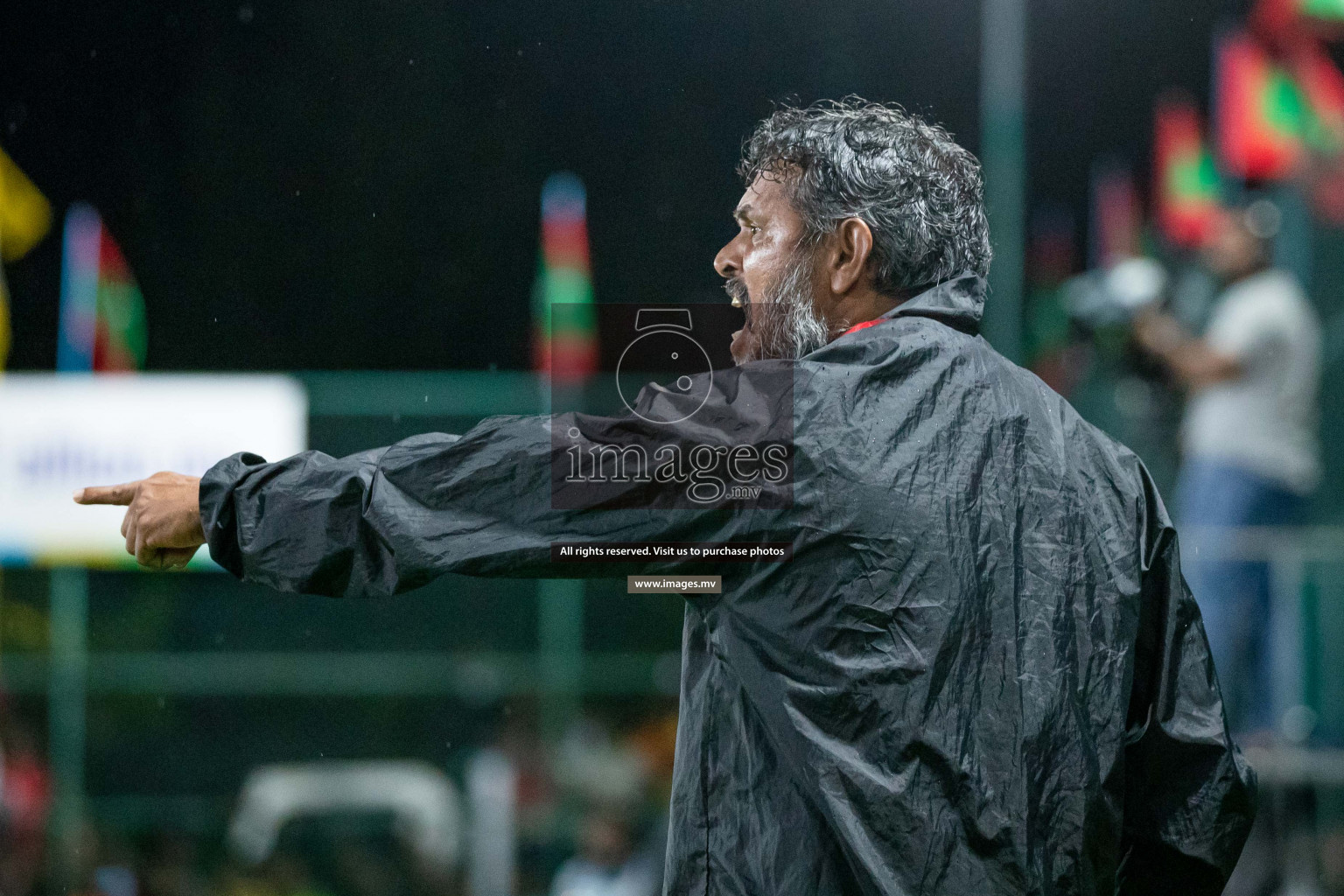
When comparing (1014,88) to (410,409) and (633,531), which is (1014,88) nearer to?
(410,409)

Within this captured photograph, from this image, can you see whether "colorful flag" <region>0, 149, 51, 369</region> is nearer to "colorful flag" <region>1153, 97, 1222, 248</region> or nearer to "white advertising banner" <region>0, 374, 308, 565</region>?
"white advertising banner" <region>0, 374, 308, 565</region>

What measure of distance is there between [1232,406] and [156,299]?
3.01 m

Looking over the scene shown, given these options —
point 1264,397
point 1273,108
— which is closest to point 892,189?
point 1264,397

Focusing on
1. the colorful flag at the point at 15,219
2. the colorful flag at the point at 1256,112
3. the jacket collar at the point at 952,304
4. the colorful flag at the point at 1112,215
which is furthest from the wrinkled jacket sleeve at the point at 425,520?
the colorful flag at the point at 1112,215

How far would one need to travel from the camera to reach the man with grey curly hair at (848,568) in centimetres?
108

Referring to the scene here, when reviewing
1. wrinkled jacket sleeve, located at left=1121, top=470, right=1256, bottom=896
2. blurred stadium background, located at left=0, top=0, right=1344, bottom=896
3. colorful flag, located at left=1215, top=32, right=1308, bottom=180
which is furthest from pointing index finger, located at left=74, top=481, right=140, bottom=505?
colorful flag, located at left=1215, top=32, right=1308, bottom=180

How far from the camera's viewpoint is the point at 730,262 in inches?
53.6

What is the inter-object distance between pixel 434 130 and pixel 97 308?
6.69 feet

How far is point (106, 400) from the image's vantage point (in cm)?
392

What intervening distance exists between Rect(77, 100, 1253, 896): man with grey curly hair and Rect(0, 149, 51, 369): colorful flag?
3.14m

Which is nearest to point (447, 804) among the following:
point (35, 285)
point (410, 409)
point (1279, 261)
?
point (410, 409)

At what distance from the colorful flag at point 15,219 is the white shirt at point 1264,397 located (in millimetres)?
3152

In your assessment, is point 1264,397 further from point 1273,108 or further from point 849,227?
point 849,227

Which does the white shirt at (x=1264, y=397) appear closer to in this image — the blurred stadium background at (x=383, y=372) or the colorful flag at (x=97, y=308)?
the blurred stadium background at (x=383, y=372)
